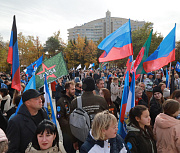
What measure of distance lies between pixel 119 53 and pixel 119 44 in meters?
0.25

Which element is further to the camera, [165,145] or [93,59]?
[93,59]

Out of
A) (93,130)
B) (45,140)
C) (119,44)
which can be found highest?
(119,44)

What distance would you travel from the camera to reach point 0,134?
1568mm

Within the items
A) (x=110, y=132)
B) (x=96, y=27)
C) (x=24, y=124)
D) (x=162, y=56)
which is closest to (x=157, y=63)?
(x=162, y=56)

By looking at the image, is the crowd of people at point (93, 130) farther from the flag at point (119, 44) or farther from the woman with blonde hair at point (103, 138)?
the flag at point (119, 44)

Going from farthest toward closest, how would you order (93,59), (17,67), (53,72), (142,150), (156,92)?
1. (93,59)
2. (53,72)
3. (156,92)
4. (17,67)
5. (142,150)

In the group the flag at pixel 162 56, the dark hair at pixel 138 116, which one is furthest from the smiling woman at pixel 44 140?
the flag at pixel 162 56

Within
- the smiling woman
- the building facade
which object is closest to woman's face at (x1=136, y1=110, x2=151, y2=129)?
the smiling woman

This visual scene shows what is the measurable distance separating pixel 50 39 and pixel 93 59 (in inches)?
507

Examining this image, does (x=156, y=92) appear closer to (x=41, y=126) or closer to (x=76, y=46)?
(x=41, y=126)

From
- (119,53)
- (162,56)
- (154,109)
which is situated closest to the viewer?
(154,109)

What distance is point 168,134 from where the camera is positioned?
2.71m

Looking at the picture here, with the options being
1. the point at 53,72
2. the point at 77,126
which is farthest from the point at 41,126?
the point at 53,72

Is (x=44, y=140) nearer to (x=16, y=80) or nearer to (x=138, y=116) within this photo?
(x=138, y=116)
